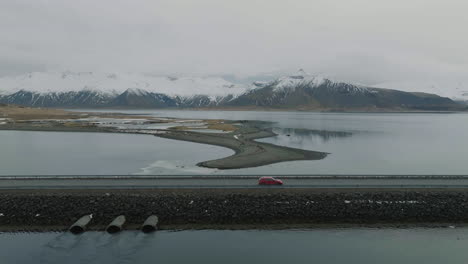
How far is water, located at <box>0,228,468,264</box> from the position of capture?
25047 millimetres

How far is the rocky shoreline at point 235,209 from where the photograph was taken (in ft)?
96.7

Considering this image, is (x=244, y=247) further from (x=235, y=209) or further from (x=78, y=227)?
(x=78, y=227)

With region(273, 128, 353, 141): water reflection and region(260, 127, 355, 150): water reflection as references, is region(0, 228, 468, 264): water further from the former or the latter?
region(273, 128, 353, 141): water reflection

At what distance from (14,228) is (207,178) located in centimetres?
1803

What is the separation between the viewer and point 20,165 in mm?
54656

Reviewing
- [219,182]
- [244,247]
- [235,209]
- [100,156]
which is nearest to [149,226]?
[235,209]

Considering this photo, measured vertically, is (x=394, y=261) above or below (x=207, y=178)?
below

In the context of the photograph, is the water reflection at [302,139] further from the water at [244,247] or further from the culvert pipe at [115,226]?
the culvert pipe at [115,226]

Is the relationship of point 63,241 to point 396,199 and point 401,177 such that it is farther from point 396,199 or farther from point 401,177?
Answer: point 401,177

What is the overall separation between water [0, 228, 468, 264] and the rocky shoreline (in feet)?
3.80

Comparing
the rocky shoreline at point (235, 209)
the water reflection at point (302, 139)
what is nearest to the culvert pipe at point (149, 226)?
the rocky shoreline at point (235, 209)

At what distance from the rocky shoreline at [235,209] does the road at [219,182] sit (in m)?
2.29

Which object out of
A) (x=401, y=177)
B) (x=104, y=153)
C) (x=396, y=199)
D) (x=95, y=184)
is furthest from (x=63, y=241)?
(x=104, y=153)

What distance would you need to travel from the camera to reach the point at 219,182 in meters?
36.2
